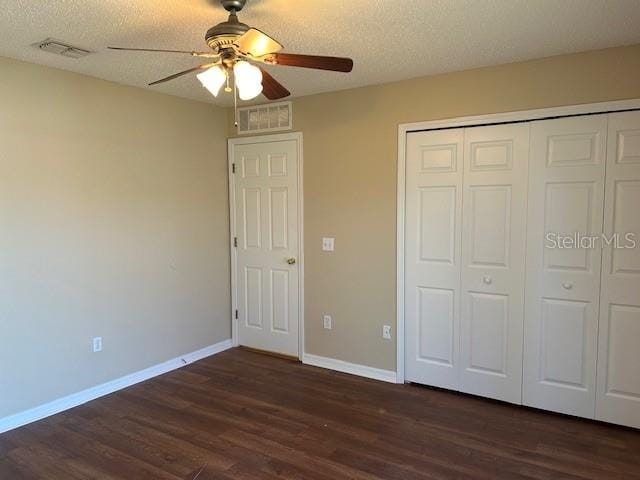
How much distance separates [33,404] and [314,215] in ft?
8.35

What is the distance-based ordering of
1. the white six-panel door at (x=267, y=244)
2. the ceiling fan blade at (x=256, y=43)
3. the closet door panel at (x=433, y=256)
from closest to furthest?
the ceiling fan blade at (x=256, y=43) → the closet door panel at (x=433, y=256) → the white six-panel door at (x=267, y=244)

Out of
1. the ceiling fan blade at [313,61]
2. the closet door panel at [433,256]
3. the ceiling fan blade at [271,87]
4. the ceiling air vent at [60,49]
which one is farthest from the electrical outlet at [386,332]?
the ceiling air vent at [60,49]

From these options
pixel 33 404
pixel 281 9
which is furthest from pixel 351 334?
pixel 281 9

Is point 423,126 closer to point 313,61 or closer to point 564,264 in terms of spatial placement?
point 564,264

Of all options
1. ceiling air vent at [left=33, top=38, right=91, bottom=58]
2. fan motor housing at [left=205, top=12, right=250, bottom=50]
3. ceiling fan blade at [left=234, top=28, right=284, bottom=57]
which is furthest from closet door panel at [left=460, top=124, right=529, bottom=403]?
ceiling air vent at [left=33, top=38, right=91, bottom=58]

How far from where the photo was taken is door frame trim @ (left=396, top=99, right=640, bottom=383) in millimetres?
2924

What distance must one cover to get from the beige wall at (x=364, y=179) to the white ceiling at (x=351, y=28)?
8.7 inches

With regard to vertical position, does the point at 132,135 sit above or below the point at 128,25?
below

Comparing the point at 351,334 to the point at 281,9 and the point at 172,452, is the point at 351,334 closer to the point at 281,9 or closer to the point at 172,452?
the point at 172,452

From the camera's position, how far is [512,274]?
10.7 ft

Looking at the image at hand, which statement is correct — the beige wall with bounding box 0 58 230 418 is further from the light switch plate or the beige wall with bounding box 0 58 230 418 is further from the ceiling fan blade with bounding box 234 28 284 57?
the ceiling fan blade with bounding box 234 28 284 57

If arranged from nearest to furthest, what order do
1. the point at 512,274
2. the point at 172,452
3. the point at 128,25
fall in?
the point at 128,25, the point at 172,452, the point at 512,274

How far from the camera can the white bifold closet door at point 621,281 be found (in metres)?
2.85

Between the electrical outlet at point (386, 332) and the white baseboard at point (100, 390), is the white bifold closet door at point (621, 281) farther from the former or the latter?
the white baseboard at point (100, 390)
